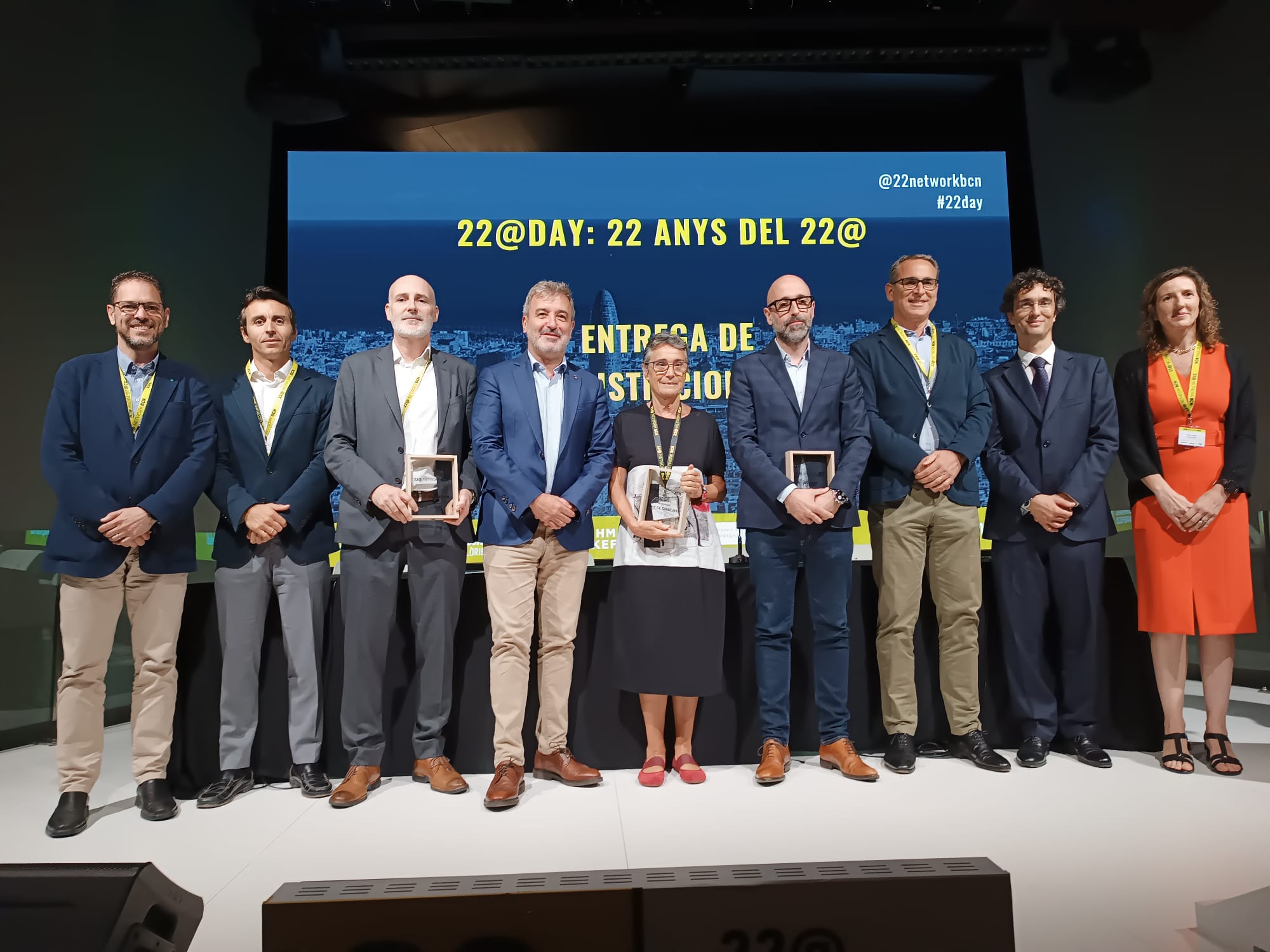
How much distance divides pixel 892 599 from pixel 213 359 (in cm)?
421

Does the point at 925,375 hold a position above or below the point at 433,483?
above

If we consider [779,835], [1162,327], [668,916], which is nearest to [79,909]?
[668,916]

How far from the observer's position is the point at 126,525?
305 cm

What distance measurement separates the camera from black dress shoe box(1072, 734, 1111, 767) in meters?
3.45

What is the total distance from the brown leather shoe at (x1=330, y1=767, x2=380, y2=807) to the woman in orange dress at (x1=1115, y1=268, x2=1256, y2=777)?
10.2 ft

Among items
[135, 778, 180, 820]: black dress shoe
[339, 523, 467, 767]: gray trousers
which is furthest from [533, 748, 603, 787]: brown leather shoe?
[135, 778, 180, 820]: black dress shoe

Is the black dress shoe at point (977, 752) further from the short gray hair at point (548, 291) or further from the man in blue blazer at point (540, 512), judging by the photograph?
the short gray hair at point (548, 291)

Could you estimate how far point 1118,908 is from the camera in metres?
2.07

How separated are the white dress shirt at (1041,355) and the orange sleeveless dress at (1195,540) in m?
0.39

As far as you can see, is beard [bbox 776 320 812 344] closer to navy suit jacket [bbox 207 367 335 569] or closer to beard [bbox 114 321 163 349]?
navy suit jacket [bbox 207 367 335 569]

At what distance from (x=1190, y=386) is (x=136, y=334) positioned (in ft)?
13.8

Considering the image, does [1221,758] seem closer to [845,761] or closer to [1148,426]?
[1148,426]

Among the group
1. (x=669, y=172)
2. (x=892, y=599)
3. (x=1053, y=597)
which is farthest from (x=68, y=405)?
(x=1053, y=597)

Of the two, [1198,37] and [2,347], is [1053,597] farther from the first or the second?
[2,347]
